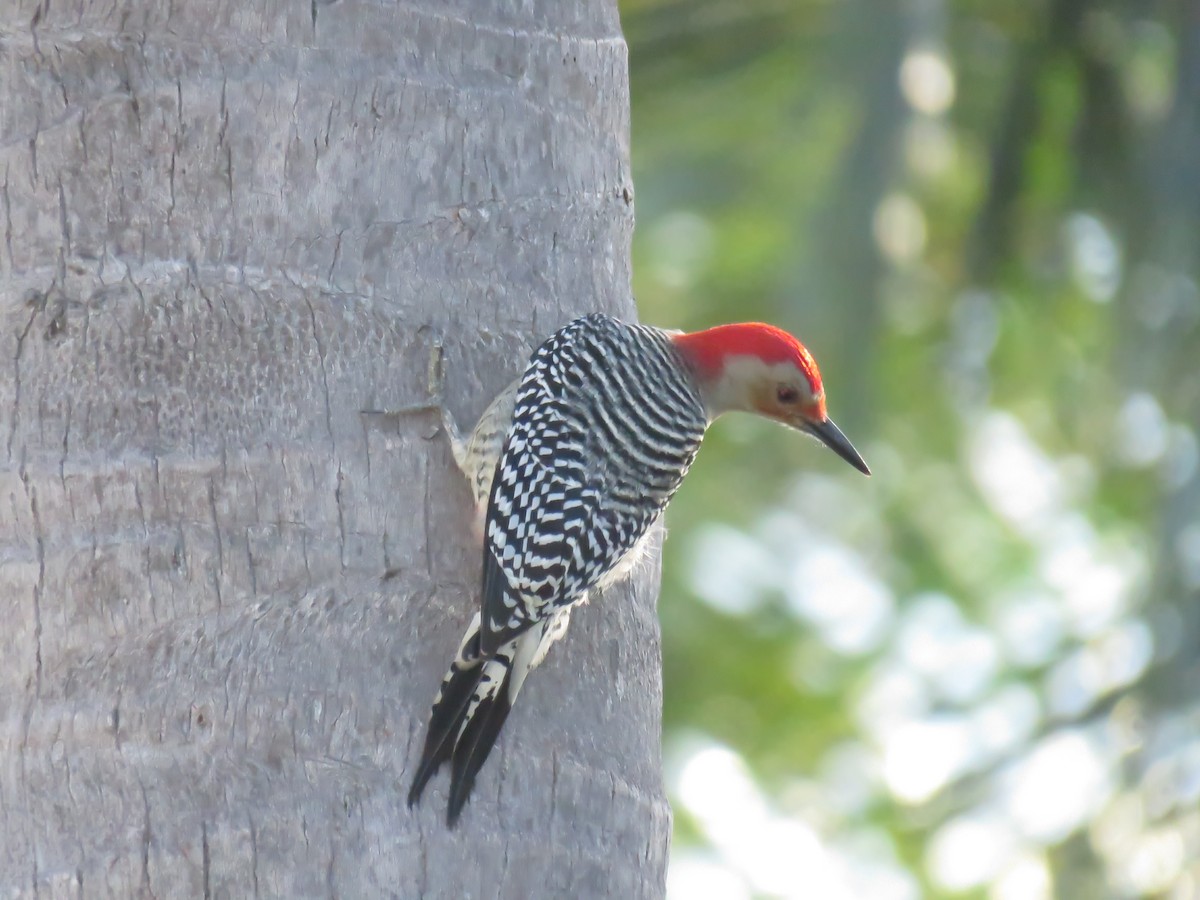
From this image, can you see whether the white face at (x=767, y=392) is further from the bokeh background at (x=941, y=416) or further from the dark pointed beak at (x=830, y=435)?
the bokeh background at (x=941, y=416)

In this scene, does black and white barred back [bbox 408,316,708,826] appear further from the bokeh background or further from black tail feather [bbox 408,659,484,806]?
the bokeh background

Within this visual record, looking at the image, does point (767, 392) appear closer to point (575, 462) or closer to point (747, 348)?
point (747, 348)

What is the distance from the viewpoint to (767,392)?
12.9ft

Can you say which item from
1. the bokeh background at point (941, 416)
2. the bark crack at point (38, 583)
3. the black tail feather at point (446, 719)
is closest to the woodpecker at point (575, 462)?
the black tail feather at point (446, 719)

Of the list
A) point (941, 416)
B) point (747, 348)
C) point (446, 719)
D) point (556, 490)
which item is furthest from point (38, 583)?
point (941, 416)

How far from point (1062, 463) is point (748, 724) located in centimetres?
284

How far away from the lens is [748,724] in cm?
1149

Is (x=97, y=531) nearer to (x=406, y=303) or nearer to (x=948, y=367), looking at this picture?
(x=406, y=303)

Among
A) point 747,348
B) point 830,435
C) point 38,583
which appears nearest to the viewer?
point 38,583

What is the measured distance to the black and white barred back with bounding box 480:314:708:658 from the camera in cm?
311

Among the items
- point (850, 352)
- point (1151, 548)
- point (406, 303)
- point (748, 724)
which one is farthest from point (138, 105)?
point (748, 724)

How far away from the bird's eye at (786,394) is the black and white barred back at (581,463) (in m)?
0.19

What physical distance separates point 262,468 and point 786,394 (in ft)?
4.80

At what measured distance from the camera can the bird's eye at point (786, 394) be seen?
3890mm
